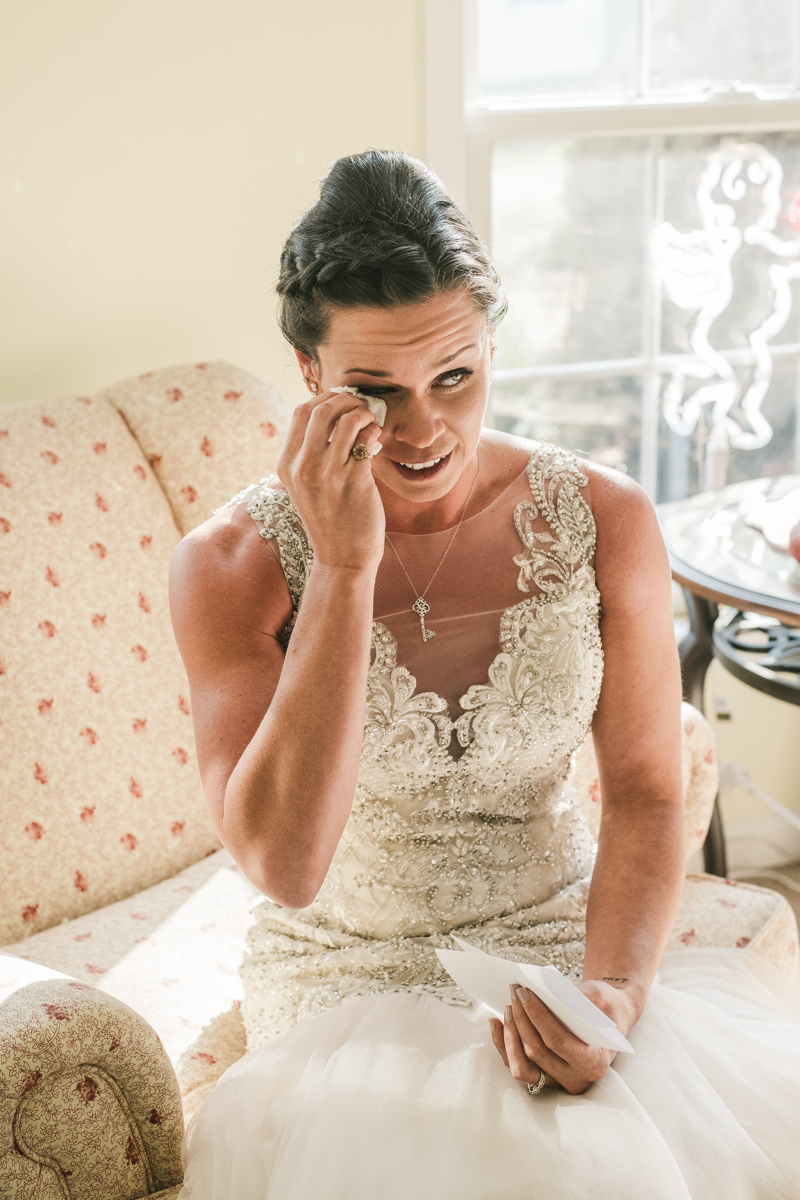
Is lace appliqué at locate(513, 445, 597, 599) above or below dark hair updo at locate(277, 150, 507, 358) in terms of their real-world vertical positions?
below

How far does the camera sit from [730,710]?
2.55m

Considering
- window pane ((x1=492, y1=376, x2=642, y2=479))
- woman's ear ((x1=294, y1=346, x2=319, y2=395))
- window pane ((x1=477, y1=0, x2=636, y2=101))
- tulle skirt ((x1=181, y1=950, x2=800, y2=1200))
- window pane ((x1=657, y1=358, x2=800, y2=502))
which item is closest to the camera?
tulle skirt ((x1=181, y1=950, x2=800, y2=1200))

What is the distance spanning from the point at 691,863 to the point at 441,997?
1669 mm

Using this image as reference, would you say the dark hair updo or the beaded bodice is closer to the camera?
the dark hair updo

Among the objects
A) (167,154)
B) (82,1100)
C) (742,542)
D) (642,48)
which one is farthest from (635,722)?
(642,48)

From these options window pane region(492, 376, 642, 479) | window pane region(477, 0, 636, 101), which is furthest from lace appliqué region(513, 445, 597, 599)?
window pane region(477, 0, 636, 101)

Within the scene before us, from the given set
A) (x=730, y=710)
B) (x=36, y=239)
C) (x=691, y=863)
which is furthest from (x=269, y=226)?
(x=691, y=863)

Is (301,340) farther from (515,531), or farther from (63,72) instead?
(63,72)

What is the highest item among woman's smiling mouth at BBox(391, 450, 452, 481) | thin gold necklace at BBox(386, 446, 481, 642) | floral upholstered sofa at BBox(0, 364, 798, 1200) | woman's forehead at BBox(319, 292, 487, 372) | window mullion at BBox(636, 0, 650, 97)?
window mullion at BBox(636, 0, 650, 97)

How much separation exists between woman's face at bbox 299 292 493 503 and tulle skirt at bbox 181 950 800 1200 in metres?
0.56

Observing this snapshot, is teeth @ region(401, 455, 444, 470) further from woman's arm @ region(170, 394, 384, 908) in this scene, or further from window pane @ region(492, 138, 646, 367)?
window pane @ region(492, 138, 646, 367)

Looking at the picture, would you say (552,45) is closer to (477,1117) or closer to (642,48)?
(642,48)

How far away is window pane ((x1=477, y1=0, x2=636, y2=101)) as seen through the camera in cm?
218

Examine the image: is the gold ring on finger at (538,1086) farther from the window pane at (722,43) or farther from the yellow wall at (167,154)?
the window pane at (722,43)
